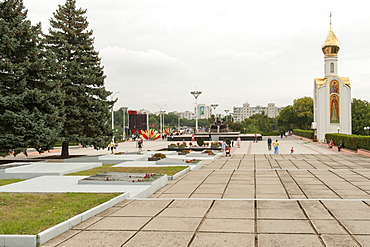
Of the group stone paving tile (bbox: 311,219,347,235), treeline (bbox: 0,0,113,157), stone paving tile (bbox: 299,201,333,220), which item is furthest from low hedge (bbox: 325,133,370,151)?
stone paving tile (bbox: 311,219,347,235)

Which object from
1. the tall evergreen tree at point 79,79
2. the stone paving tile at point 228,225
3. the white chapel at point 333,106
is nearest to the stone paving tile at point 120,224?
the stone paving tile at point 228,225

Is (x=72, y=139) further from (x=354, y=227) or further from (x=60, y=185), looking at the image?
(x=354, y=227)

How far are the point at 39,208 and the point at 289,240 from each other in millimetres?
6146

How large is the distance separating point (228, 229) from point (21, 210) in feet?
17.1

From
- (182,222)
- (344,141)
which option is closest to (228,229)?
(182,222)

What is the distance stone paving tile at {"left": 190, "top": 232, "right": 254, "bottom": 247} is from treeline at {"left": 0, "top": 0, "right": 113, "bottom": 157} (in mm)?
15462

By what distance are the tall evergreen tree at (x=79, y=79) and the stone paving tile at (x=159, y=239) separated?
18.6 m

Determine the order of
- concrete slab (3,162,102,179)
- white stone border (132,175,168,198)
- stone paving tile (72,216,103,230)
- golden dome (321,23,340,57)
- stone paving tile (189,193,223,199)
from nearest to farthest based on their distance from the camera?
stone paving tile (72,216,103,230)
white stone border (132,175,168,198)
stone paving tile (189,193,223,199)
concrete slab (3,162,102,179)
golden dome (321,23,340,57)

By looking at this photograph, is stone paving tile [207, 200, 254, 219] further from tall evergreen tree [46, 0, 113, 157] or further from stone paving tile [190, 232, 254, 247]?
tall evergreen tree [46, 0, 113, 157]

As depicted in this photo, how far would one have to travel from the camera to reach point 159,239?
275 inches

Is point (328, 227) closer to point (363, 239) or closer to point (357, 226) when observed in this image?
point (357, 226)

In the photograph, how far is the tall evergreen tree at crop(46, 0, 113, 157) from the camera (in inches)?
994

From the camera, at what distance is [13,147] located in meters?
19.9

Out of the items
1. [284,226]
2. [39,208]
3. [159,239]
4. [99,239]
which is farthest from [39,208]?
[284,226]
